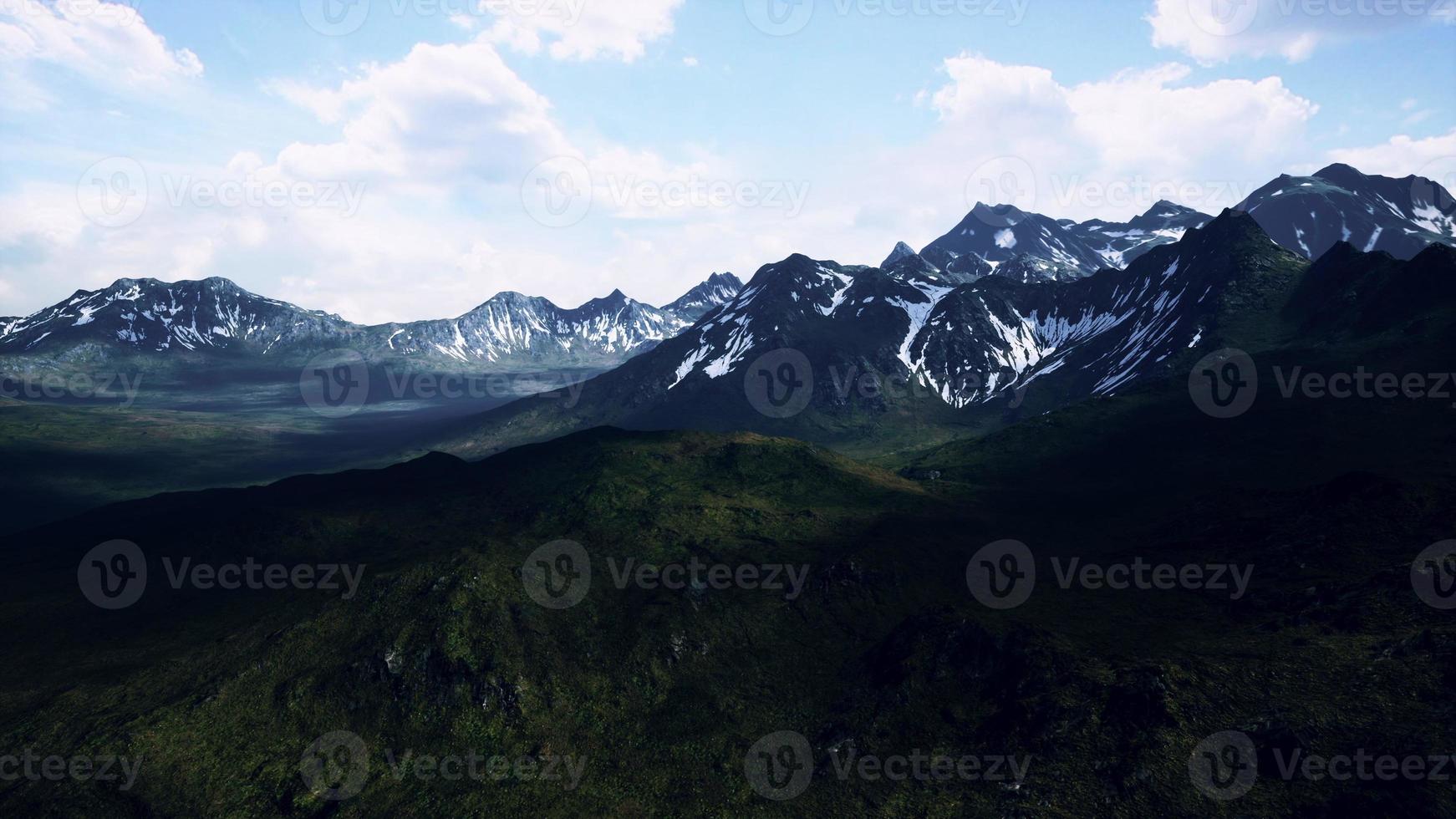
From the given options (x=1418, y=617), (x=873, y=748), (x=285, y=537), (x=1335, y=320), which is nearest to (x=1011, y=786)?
(x=873, y=748)

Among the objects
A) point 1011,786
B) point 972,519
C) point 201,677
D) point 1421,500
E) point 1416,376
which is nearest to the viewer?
point 1011,786

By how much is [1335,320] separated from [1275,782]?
596 feet

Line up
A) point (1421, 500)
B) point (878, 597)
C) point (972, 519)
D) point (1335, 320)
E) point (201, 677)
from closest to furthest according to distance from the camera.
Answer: point (201, 677)
point (1421, 500)
point (878, 597)
point (972, 519)
point (1335, 320)

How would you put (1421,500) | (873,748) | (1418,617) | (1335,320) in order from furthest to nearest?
(1335,320), (1421,500), (873,748), (1418,617)

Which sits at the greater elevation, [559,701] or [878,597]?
[878,597]

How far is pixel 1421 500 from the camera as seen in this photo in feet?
249

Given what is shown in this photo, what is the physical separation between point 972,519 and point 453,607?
277 ft

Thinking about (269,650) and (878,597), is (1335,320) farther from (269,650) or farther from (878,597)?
(269,650)

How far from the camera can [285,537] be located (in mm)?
103438

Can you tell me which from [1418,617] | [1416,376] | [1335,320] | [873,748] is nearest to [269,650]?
[873,748]

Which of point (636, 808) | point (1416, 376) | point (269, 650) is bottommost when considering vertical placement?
point (636, 808)

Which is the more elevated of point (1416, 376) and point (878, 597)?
point (1416, 376)

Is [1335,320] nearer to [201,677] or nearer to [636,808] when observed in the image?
[636,808]

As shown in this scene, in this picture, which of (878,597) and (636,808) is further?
(878,597)
